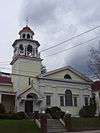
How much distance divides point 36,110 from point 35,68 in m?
6.60

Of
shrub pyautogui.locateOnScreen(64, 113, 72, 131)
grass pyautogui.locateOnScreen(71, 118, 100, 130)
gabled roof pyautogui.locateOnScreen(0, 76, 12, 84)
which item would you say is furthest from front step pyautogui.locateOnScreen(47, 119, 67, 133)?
gabled roof pyautogui.locateOnScreen(0, 76, 12, 84)

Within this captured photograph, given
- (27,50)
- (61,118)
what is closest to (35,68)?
(27,50)

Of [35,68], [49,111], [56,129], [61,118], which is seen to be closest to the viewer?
[56,129]

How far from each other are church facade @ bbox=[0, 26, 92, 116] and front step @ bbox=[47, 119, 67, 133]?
7.15m

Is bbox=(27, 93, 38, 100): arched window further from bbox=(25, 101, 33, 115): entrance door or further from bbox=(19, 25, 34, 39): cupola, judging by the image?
bbox=(19, 25, 34, 39): cupola

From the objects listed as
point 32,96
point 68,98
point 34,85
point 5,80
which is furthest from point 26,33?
point 68,98

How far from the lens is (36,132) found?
2981cm

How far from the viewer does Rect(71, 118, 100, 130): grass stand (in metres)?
34.9

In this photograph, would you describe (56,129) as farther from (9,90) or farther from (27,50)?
(27,50)

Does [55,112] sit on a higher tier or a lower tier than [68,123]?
higher

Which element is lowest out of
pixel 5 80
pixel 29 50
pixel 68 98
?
pixel 68 98

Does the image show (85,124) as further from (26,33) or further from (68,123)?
(26,33)

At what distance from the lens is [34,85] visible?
4238cm

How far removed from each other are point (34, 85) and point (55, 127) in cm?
1063
